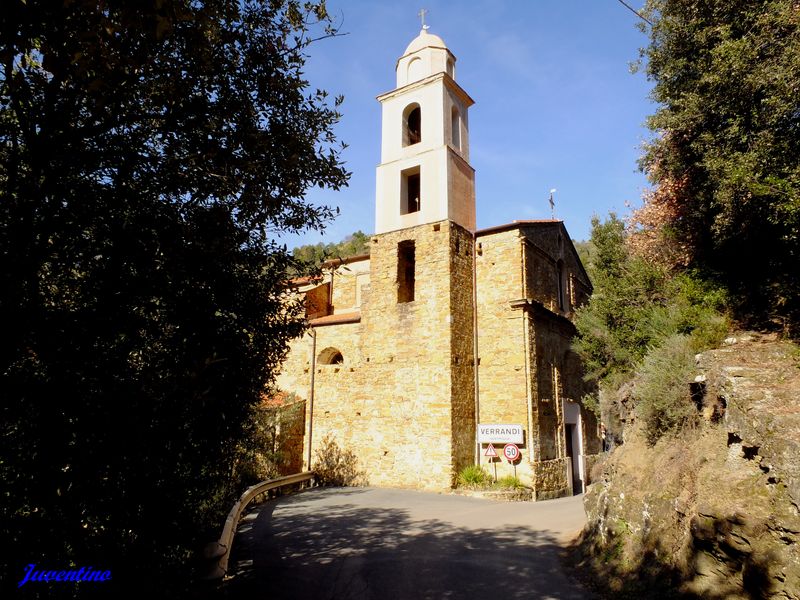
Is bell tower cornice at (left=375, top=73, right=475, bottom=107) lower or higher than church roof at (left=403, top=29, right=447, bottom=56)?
lower

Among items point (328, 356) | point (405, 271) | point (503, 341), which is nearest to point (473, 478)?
point (503, 341)

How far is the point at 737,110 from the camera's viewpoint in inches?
315

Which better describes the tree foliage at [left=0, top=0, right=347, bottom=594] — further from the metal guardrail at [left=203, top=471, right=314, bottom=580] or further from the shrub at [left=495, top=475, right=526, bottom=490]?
the shrub at [left=495, top=475, right=526, bottom=490]

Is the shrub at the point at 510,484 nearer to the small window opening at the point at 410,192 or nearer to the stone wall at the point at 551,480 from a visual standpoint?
the stone wall at the point at 551,480

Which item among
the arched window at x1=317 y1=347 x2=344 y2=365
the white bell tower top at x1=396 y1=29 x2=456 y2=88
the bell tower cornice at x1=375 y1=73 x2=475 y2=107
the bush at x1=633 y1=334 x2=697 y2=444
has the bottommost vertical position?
the bush at x1=633 y1=334 x2=697 y2=444

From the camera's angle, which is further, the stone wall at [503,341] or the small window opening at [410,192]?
the small window opening at [410,192]

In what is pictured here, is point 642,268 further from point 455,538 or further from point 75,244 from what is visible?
point 75,244

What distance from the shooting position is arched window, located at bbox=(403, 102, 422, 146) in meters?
19.2

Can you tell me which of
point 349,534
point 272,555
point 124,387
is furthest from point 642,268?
point 124,387

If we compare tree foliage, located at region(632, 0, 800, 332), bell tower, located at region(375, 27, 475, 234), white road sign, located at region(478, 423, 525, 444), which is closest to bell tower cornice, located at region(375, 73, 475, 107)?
bell tower, located at region(375, 27, 475, 234)

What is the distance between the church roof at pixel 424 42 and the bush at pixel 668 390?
605 inches

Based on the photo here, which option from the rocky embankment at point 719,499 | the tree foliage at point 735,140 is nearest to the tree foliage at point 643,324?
the rocky embankment at point 719,499

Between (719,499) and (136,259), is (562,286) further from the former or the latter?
(136,259)

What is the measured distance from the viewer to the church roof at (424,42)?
19469mm
